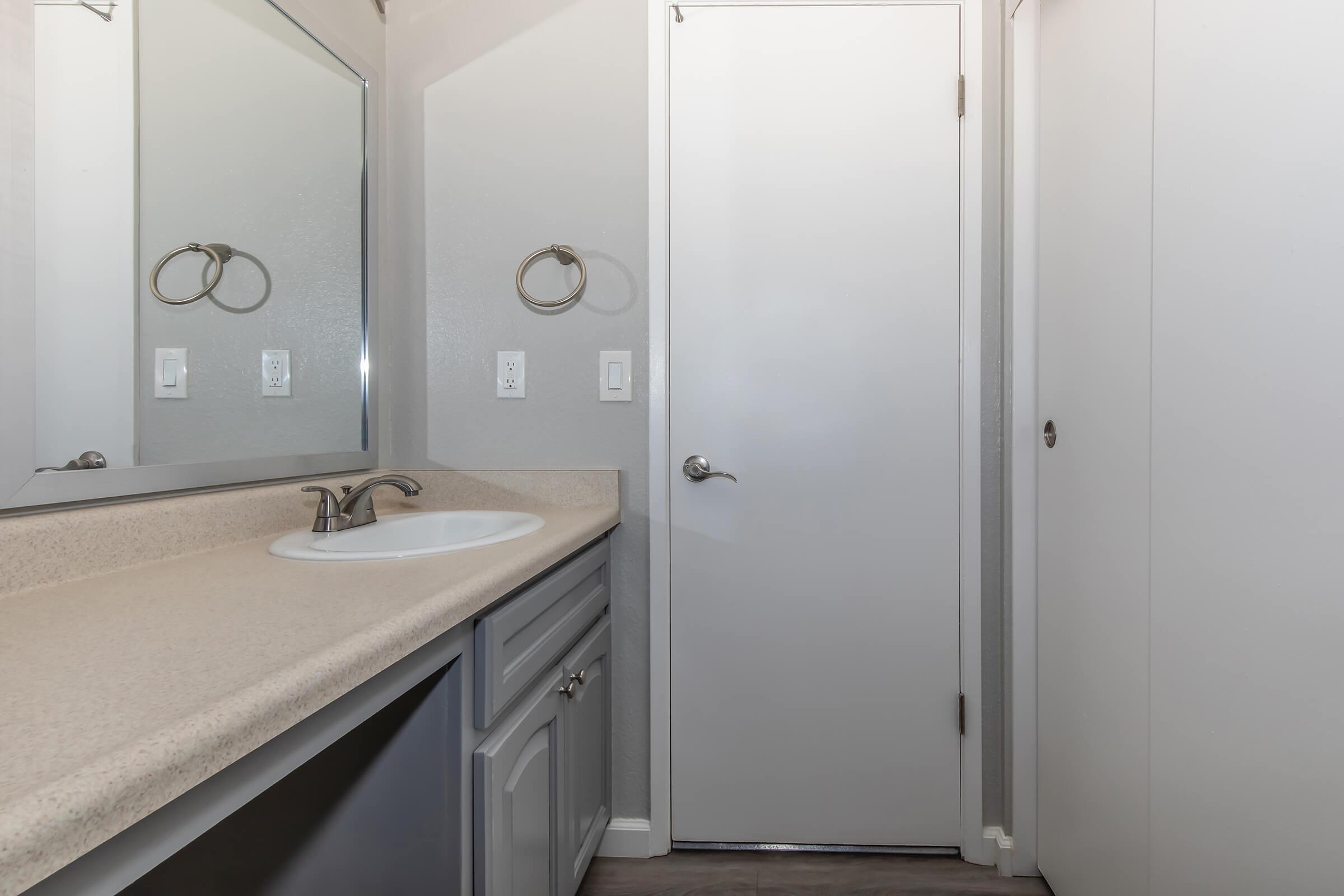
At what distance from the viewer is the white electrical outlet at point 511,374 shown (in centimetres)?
162

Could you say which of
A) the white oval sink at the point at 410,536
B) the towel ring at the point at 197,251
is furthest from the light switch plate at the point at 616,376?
the towel ring at the point at 197,251

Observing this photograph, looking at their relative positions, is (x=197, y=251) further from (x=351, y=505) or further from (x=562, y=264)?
(x=562, y=264)

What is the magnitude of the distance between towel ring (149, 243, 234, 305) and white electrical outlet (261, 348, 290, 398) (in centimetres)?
17

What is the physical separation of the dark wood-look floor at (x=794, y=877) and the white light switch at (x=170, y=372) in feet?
4.13

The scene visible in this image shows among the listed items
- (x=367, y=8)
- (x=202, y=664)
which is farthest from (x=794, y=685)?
Result: (x=367, y=8)

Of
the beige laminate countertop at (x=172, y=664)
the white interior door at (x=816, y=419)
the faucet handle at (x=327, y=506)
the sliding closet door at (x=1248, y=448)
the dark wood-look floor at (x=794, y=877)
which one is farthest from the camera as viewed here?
the white interior door at (x=816, y=419)

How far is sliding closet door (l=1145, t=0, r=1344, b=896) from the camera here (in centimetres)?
75

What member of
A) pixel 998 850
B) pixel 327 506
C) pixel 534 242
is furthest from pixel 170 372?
pixel 998 850

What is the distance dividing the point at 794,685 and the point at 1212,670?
2.75 ft

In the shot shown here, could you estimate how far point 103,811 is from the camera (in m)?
0.37

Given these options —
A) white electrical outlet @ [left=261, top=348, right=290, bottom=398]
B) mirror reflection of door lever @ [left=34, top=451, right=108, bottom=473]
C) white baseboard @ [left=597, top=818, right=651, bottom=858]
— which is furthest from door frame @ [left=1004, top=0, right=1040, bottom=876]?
mirror reflection of door lever @ [left=34, top=451, right=108, bottom=473]

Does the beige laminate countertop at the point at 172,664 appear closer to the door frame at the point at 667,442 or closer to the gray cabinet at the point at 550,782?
the gray cabinet at the point at 550,782

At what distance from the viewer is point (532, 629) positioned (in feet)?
3.46

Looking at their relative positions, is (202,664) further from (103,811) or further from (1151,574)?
(1151,574)
